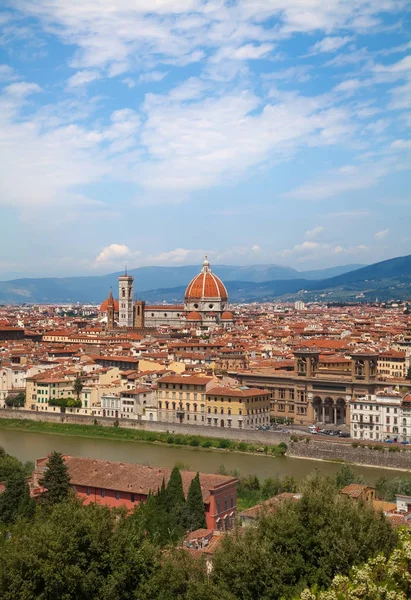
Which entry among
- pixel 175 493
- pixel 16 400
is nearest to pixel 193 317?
pixel 16 400

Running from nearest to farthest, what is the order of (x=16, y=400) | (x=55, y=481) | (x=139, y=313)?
(x=55, y=481) → (x=16, y=400) → (x=139, y=313)

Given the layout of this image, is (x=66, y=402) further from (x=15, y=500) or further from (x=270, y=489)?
(x=15, y=500)

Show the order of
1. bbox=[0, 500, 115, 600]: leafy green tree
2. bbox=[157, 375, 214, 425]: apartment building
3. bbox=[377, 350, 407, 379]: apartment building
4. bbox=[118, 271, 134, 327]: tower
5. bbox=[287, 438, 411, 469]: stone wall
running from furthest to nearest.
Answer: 1. bbox=[118, 271, 134, 327]: tower
2. bbox=[377, 350, 407, 379]: apartment building
3. bbox=[157, 375, 214, 425]: apartment building
4. bbox=[287, 438, 411, 469]: stone wall
5. bbox=[0, 500, 115, 600]: leafy green tree

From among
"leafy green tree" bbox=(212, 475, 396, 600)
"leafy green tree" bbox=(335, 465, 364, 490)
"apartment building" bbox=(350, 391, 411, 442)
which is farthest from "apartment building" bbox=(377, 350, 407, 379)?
"leafy green tree" bbox=(212, 475, 396, 600)

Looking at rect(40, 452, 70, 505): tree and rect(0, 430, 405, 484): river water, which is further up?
rect(40, 452, 70, 505): tree

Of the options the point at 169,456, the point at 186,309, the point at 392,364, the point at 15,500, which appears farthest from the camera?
the point at 186,309

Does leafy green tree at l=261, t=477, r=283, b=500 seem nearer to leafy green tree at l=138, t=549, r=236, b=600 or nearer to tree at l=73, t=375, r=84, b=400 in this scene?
leafy green tree at l=138, t=549, r=236, b=600
